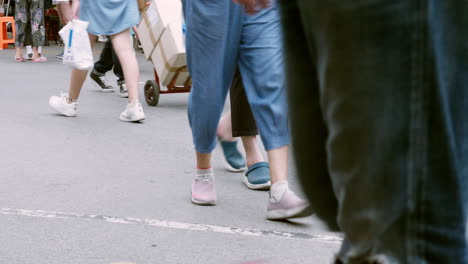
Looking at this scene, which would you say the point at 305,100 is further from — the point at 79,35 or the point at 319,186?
the point at 79,35

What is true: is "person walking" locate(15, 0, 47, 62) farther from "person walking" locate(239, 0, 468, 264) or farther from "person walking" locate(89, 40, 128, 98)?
"person walking" locate(239, 0, 468, 264)

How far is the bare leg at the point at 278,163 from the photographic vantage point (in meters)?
3.66

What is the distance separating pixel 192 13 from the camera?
3461mm

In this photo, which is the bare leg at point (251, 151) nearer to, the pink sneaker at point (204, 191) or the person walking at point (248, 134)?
the person walking at point (248, 134)

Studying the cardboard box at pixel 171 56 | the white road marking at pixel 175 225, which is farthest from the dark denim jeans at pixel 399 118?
the cardboard box at pixel 171 56

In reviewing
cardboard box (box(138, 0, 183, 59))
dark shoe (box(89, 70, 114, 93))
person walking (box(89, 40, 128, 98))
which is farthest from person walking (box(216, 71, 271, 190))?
dark shoe (box(89, 70, 114, 93))

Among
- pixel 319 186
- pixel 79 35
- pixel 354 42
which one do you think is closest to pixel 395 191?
pixel 354 42

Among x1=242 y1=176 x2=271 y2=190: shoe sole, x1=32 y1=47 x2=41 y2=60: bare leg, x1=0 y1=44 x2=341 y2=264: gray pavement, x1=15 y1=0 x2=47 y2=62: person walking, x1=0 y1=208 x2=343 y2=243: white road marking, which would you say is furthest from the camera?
x1=15 y1=0 x2=47 y2=62: person walking

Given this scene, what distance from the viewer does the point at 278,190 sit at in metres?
3.66

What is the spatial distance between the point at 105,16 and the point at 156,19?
0.70 meters

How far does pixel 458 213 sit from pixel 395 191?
0.28ft

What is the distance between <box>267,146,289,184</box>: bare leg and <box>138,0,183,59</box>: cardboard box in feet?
10.5

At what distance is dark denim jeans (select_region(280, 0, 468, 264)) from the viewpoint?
966 mm

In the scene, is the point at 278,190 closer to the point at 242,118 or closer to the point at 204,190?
the point at 204,190
